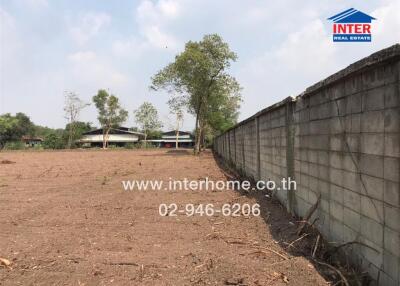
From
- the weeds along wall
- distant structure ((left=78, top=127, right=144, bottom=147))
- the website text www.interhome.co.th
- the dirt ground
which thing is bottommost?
the dirt ground

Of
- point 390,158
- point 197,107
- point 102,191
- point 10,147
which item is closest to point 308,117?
point 390,158

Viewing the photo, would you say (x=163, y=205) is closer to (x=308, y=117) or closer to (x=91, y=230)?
(x=91, y=230)

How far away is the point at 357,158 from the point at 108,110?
2443 inches

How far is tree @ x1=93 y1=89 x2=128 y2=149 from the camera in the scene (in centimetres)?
6172

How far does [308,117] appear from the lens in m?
4.70

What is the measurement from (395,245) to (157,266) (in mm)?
2095

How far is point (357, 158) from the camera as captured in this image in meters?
3.08

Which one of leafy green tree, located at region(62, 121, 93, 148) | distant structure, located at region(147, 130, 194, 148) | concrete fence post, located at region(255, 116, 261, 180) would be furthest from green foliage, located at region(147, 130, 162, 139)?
concrete fence post, located at region(255, 116, 261, 180)

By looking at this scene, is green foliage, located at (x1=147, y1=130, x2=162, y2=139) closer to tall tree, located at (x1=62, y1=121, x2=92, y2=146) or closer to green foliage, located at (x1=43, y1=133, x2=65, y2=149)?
tall tree, located at (x1=62, y1=121, x2=92, y2=146)

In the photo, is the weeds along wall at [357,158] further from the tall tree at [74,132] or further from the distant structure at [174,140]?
the distant structure at [174,140]

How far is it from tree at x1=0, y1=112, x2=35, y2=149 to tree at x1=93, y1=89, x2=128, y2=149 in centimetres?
1343

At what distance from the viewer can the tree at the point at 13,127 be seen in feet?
195

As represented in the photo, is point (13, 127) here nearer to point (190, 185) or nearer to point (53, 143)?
point (53, 143)

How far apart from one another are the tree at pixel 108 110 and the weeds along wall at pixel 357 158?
5841 cm
